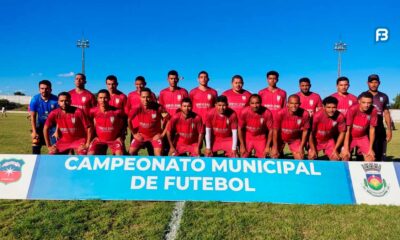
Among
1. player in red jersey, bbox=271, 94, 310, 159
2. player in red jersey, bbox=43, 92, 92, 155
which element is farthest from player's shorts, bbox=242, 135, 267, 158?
player in red jersey, bbox=43, 92, 92, 155

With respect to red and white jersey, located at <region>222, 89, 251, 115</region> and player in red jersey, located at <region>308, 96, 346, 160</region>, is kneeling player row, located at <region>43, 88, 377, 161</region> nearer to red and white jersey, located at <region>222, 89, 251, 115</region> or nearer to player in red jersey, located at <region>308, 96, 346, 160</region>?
player in red jersey, located at <region>308, 96, 346, 160</region>

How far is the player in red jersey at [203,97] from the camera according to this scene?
7.81m

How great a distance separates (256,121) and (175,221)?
11.5 ft

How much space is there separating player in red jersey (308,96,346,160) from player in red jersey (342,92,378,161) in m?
0.15

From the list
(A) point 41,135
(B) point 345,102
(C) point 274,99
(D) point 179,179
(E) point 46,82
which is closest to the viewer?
(D) point 179,179

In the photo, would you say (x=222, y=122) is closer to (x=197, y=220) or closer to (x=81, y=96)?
(x=197, y=220)

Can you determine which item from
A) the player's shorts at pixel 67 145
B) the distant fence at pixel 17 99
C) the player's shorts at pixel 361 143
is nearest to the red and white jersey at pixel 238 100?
the player's shorts at pixel 361 143

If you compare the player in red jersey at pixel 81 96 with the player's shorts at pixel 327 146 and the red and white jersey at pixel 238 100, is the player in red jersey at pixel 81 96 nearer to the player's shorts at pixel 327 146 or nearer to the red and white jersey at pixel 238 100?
the red and white jersey at pixel 238 100

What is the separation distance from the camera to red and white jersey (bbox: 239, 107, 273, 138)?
706cm

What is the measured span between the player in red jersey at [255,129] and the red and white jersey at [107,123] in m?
2.64

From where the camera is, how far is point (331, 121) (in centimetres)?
686

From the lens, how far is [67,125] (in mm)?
6859

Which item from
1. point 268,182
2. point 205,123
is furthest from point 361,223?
point 205,123

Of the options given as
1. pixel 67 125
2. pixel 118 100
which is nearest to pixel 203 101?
pixel 118 100
